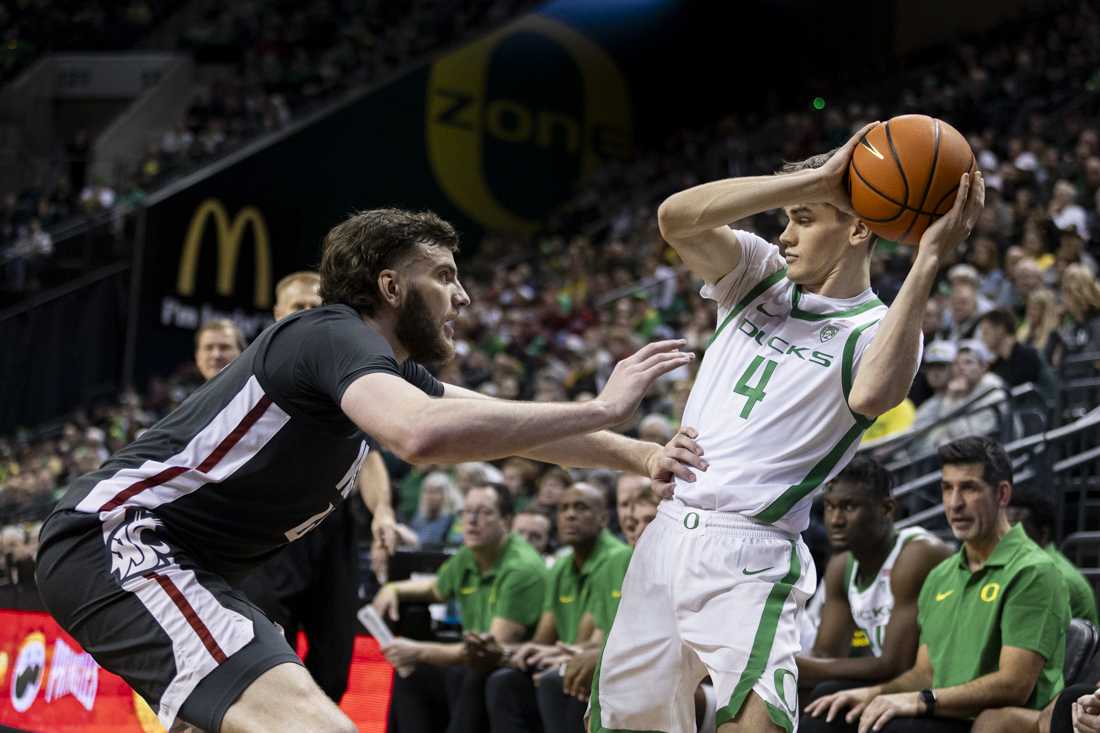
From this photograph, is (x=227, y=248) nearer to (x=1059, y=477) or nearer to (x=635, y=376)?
(x=1059, y=477)

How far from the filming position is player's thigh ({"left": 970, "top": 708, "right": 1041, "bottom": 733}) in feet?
14.6

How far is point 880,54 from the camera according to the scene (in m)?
24.8

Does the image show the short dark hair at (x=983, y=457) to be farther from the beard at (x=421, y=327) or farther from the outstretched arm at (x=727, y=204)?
the beard at (x=421, y=327)

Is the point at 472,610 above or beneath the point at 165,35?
beneath

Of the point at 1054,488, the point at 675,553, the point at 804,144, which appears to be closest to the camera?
the point at 675,553

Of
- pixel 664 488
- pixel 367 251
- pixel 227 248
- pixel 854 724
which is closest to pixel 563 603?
pixel 854 724

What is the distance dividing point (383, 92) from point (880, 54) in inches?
368

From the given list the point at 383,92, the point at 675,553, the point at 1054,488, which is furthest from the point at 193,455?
the point at 383,92

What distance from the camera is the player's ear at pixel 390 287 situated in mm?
3396

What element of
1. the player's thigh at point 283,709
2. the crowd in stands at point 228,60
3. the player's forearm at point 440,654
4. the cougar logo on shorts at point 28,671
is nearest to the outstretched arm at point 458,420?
the player's thigh at point 283,709

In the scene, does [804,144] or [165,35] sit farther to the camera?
[165,35]

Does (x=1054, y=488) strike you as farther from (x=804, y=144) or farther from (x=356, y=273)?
(x=804, y=144)

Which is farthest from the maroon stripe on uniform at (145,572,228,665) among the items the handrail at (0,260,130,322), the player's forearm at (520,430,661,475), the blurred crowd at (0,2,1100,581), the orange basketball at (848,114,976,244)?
the handrail at (0,260,130,322)

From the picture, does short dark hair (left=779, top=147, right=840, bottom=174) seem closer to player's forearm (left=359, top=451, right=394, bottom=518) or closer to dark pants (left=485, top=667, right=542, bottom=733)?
player's forearm (left=359, top=451, right=394, bottom=518)
